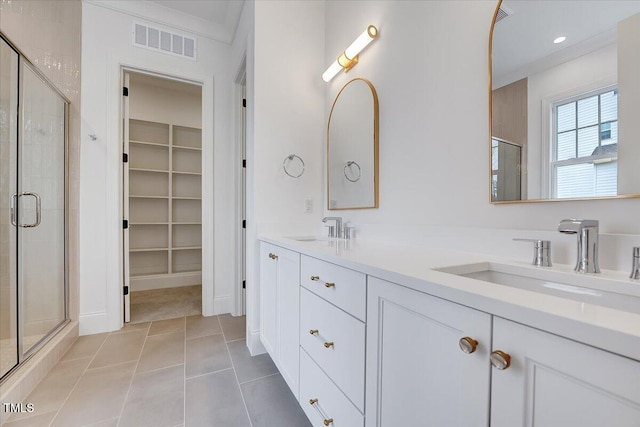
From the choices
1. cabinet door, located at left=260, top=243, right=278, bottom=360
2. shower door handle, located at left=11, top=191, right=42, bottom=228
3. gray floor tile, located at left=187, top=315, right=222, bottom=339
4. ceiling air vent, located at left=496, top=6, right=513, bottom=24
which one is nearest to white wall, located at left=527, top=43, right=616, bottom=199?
ceiling air vent, located at left=496, top=6, right=513, bottom=24

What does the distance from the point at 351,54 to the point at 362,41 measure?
13 centimetres

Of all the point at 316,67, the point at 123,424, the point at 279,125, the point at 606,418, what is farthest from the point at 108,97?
the point at 606,418

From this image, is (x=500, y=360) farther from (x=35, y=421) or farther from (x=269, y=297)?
(x=35, y=421)

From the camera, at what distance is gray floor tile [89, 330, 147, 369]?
1854 millimetres

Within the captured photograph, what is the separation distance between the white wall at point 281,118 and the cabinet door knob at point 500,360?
5.48ft

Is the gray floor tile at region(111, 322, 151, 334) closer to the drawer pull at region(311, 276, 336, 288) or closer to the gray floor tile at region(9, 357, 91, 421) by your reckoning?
the gray floor tile at region(9, 357, 91, 421)

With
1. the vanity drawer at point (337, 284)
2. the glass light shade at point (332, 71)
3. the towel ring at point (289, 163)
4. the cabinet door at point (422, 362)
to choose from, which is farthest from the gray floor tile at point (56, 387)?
the glass light shade at point (332, 71)

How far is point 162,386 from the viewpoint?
157 cm

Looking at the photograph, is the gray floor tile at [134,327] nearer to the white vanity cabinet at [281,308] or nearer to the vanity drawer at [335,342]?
the white vanity cabinet at [281,308]

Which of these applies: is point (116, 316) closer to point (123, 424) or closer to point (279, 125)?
point (123, 424)

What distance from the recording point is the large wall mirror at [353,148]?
1.68m

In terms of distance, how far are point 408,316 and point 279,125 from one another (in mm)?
1748

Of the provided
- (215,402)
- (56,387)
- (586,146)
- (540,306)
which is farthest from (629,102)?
(56,387)

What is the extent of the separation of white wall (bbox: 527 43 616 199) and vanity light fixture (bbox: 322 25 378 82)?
3.35ft
